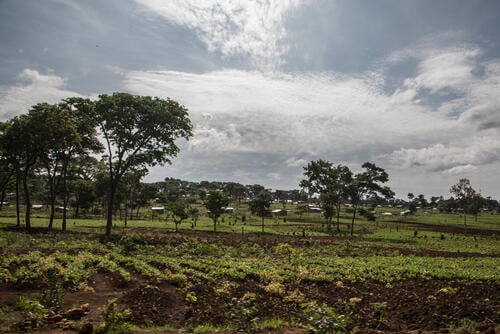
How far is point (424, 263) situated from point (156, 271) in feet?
65.9

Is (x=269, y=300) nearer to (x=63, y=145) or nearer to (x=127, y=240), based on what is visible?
(x=127, y=240)

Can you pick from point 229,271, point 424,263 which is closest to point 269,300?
point 229,271

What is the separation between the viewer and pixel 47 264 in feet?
51.6

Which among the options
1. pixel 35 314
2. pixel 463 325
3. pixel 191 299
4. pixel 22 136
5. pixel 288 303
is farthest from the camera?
pixel 22 136

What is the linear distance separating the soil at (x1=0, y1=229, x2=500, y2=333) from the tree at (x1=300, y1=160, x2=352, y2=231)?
45089mm

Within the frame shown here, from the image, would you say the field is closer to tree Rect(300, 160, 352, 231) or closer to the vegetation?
the vegetation

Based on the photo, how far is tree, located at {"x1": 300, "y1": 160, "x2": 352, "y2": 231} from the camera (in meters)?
61.5

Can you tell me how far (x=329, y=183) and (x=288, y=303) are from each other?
56.5 m

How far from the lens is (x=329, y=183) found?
2675 inches

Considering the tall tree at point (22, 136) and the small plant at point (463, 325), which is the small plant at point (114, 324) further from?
the tall tree at point (22, 136)

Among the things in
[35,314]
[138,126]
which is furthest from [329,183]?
[35,314]

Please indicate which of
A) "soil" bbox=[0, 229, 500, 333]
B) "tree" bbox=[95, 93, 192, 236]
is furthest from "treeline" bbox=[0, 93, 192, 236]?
"soil" bbox=[0, 229, 500, 333]

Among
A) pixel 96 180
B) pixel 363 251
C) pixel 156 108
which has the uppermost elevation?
pixel 156 108

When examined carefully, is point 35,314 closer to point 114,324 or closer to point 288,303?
point 114,324
